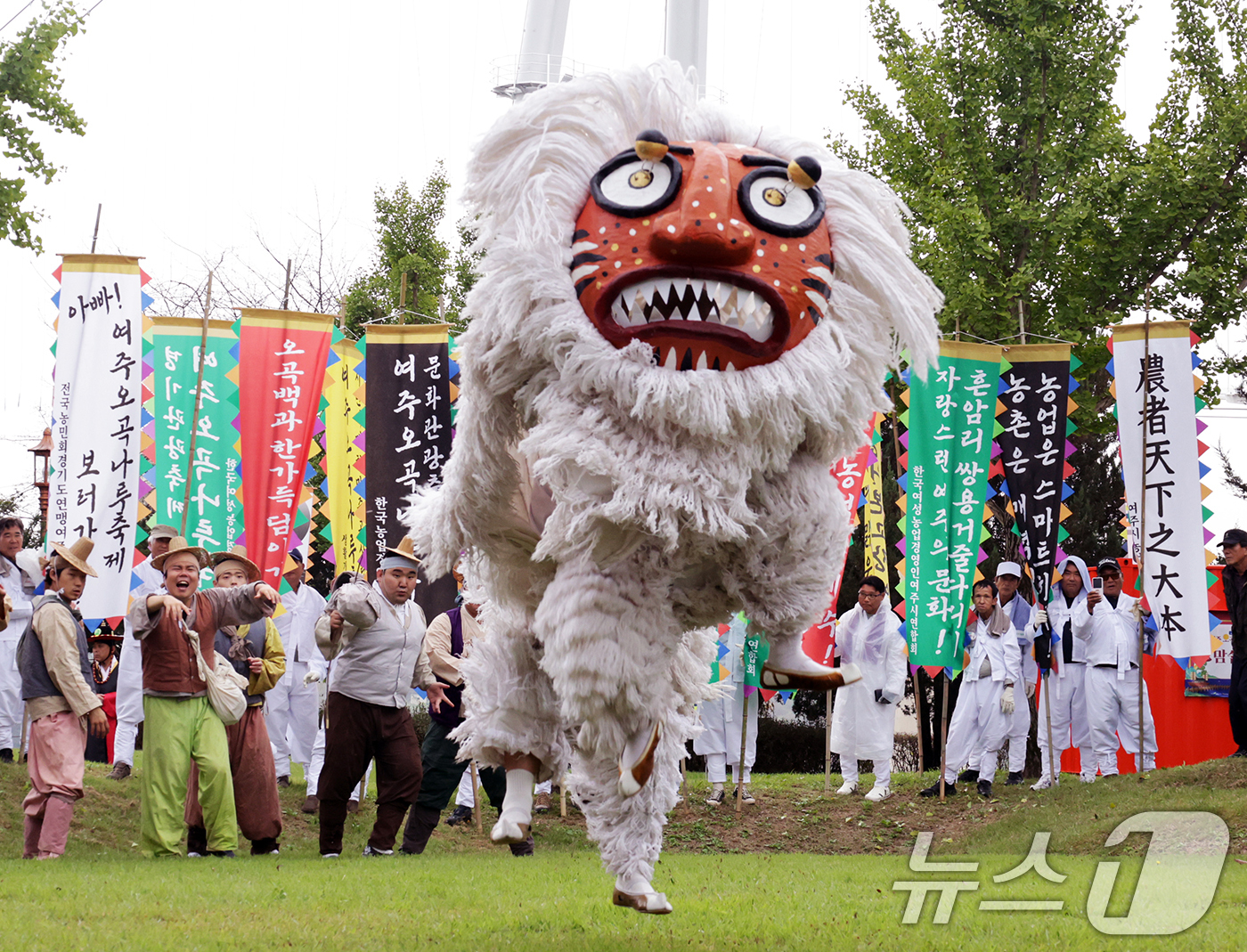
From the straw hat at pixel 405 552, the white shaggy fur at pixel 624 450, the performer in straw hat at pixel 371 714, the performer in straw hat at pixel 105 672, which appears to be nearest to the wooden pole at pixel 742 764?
the performer in straw hat at pixel 371 714

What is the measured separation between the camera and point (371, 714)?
23.6ft

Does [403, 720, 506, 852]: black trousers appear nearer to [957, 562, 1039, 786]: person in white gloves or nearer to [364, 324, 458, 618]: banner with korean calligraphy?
[364, 324, 458, 618]: banner with korean calligraphy

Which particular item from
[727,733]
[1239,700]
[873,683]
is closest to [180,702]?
[727,733]

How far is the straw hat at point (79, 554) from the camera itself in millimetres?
6849

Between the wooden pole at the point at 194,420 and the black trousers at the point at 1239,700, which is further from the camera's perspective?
the black trousers at the point at 1239,700

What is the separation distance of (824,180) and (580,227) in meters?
0.76

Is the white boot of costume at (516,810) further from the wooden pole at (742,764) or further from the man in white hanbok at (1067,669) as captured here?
the man in white hanbok at (1067,669)

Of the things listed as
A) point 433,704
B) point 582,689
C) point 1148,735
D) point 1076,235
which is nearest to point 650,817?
point 582,689

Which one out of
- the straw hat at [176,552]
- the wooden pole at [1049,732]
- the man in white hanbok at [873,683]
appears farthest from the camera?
the man in white hanbok at [873,683]

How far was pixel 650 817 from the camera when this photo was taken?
3992 millimetres

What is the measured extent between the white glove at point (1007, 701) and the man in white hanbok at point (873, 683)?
0.81m

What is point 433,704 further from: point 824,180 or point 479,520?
point 824,180

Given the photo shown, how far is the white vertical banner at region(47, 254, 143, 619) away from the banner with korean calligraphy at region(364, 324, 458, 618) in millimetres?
1478

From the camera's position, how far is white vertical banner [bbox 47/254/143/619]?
25.7ft
